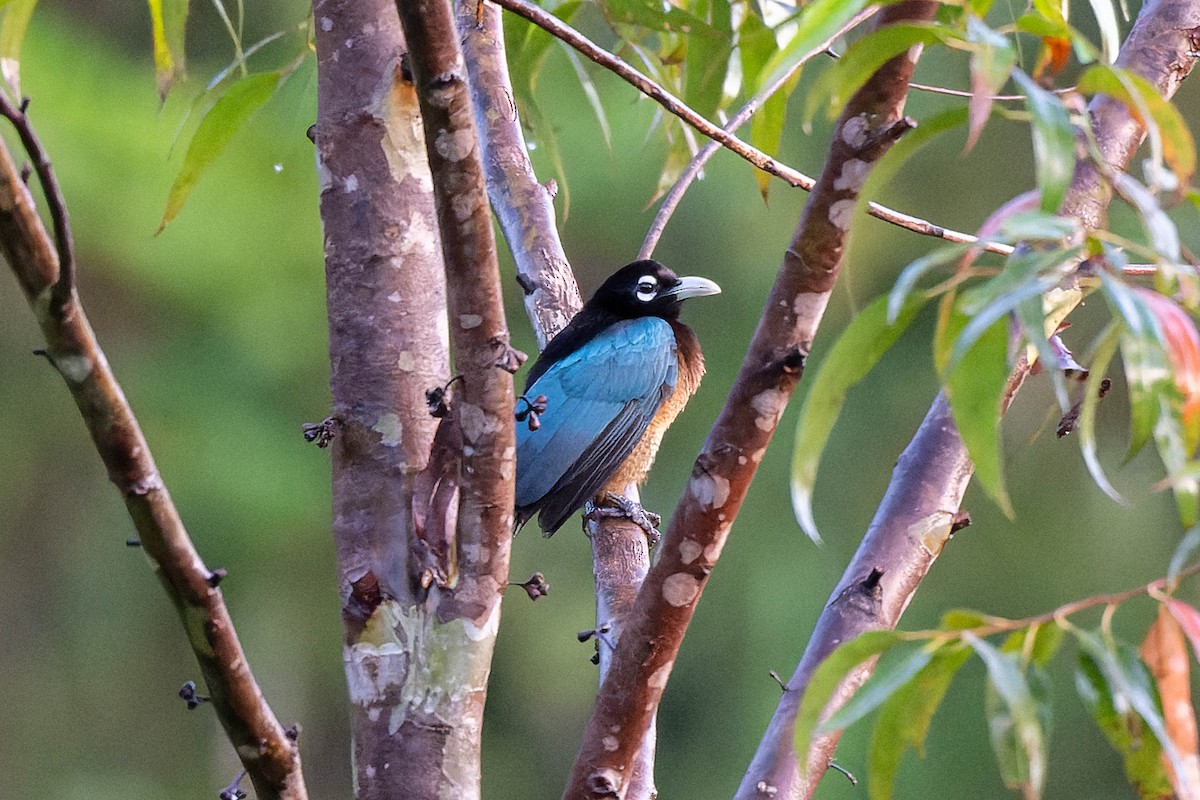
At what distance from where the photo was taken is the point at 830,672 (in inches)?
51.1

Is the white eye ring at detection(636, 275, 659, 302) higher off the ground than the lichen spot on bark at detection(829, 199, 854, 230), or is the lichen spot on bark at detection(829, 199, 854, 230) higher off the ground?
the lichen spot on bark at detection(829, 199, 854, 230)

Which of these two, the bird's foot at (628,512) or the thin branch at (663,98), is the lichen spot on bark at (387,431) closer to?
the thin branch at (663,98)

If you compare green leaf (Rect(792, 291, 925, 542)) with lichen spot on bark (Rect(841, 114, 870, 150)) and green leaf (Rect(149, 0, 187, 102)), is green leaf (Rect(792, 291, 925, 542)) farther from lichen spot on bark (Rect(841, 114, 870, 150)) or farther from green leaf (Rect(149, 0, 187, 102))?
green leaf (Rect(149, 0, 187, 102))

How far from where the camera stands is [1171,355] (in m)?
1.11

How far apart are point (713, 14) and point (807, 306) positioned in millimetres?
837

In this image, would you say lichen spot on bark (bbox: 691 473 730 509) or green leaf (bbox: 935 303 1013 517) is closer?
green leaf (bbox: 935 303 1013 517)

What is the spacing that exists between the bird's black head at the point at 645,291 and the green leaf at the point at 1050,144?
11.0 ft

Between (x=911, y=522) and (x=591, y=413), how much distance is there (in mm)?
2061

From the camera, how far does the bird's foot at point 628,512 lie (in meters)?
3.37

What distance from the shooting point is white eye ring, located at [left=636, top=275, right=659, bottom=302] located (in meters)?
4.54

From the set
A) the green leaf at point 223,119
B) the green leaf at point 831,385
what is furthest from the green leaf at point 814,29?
the green leaf at point 223,119

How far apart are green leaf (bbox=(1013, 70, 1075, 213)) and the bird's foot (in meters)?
2.29

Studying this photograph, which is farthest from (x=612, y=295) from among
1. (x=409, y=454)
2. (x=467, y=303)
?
(x=467, y=303)

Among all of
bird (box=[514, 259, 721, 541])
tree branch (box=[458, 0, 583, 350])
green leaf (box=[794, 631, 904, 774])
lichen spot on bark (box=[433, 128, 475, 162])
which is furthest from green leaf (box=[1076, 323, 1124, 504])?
bird (box=[514, 259, 721, 541])
